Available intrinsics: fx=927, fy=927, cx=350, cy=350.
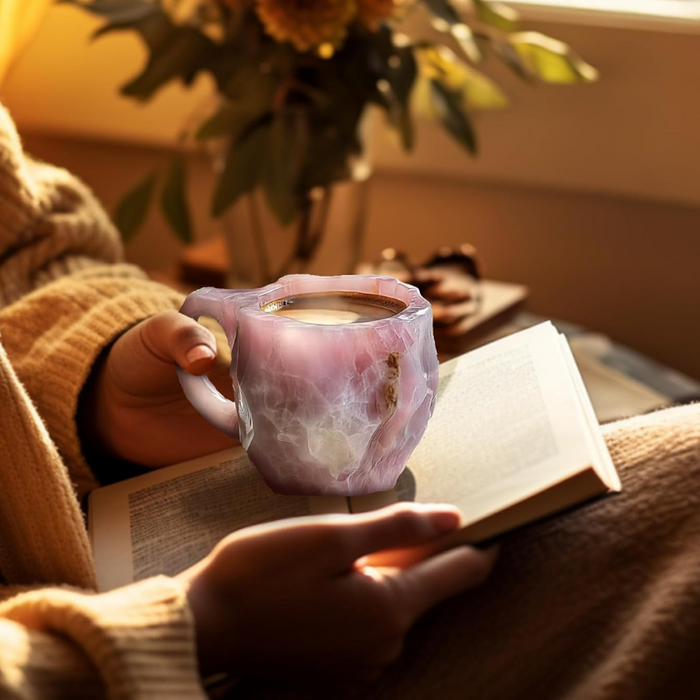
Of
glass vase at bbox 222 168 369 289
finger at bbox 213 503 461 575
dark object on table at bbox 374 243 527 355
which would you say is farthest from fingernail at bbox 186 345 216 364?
glass vase at bbox 222 168 369 289

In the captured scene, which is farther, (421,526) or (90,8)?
(90,8)

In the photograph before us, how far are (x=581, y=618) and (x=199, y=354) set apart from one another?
203mm

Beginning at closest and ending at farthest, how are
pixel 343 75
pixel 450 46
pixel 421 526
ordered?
1. pixel 421 526
2. pixel 343 75
3. pixel 450 46

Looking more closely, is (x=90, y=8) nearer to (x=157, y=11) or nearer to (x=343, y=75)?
(x=157, y=11)

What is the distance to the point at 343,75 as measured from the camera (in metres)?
0.96

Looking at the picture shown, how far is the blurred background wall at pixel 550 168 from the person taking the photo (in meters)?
1.22

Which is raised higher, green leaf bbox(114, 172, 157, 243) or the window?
the window

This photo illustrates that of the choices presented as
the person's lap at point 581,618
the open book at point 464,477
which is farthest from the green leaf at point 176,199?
the person's lap at point 581,618

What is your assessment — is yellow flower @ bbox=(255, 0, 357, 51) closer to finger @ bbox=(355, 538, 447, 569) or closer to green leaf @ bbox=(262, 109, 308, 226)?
green leaf @ bbox=(262, 109, 308, 226)

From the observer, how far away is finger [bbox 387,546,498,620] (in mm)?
355

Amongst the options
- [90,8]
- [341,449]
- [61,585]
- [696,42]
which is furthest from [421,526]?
[696,42]

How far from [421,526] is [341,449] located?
0.18 feet

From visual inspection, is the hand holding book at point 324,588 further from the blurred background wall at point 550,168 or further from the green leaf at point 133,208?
the blurred background wall at point 550,168

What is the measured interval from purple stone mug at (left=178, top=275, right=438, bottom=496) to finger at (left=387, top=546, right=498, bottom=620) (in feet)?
0.20
